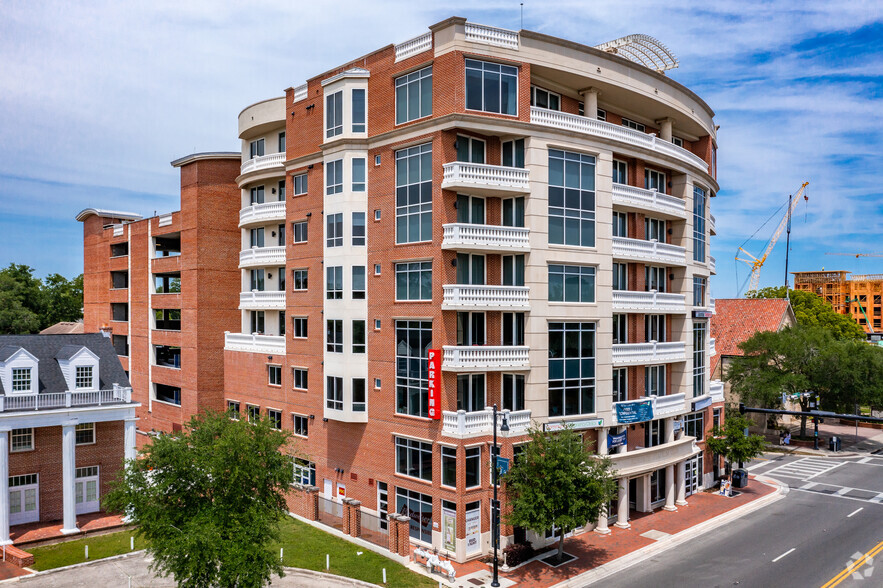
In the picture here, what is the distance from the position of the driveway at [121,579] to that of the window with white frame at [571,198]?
19.6 metres

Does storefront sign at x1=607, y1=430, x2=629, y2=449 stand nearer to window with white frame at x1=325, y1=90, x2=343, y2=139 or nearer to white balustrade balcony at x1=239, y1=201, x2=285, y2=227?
window with white frame at x1=325, y1=90, x2=343, y2=139

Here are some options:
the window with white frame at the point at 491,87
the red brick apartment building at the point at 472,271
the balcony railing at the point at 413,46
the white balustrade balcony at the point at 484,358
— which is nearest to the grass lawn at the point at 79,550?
the red brick apartment building at the point at 472,271

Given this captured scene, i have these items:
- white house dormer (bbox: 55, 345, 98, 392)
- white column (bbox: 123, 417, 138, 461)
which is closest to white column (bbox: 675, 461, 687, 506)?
white column (bbox: 123, 417, 138, 461)

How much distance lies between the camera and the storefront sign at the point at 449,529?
28438mm

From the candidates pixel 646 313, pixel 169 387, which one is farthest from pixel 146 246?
pixel 646 313

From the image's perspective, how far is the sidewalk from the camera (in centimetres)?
2681

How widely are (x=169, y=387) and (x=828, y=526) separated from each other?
159 ft

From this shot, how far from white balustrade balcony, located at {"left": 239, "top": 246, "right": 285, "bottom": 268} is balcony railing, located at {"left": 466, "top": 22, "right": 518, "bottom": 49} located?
19.2 metres

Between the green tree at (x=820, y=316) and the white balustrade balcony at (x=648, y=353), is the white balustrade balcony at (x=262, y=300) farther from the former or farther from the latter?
the green tree at (x=820, y=316)

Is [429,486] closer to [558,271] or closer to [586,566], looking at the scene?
[586,566]

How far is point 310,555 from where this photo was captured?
92.5 ft

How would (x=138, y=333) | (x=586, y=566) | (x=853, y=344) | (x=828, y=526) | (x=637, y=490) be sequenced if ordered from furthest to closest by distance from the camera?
(x=853, y=344)
(x=138, y=333)
(x=637, y=490)
(x=828, y=526)
(x=586, y=566)

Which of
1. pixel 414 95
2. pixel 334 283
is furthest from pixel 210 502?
pixel 414 95

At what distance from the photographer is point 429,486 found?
2964cm
